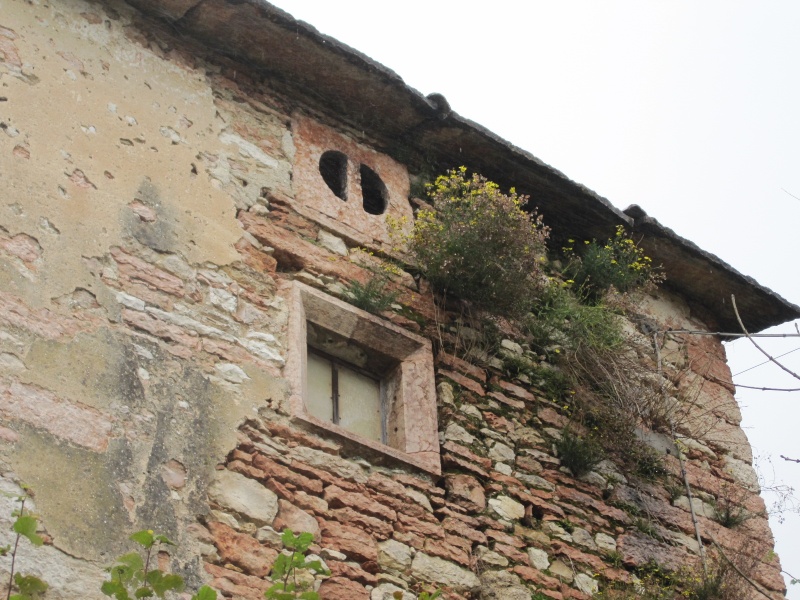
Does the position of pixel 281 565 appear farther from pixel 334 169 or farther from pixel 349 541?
pixel 334 169

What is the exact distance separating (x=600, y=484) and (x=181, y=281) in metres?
2.67

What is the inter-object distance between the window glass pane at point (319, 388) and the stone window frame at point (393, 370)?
0.57 ft

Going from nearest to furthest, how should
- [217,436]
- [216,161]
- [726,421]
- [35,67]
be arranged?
1. [217,436]
2. [35,67]
3. [216,161]
4. [726,421]

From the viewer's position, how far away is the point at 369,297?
20.5 feet

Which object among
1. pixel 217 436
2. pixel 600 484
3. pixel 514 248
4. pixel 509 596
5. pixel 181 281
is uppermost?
pixel 514 248

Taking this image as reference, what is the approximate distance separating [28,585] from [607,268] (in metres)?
4.70

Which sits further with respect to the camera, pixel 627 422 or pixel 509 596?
pixel 627 422

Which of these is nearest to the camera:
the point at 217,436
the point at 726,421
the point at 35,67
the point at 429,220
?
the point at 217,436

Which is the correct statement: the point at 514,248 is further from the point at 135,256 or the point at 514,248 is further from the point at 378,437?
the point at 135,256

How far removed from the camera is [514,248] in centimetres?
660

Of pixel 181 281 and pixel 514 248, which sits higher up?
pixel 514 248

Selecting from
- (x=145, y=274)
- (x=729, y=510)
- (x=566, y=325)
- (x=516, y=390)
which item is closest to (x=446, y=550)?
(x=516, y=390)

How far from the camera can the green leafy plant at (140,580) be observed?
3.97 m

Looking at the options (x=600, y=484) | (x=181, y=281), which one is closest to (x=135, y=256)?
(x=181, y=281)
